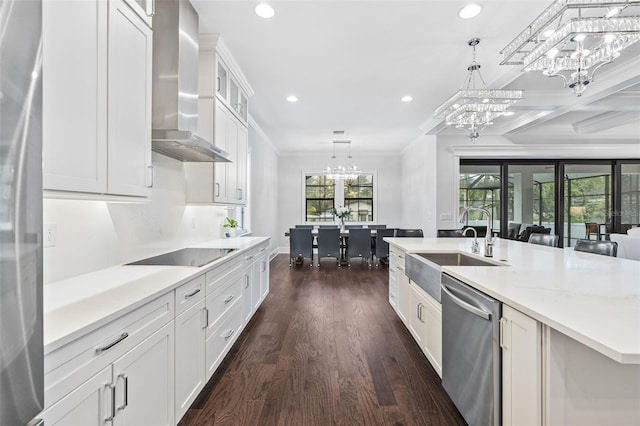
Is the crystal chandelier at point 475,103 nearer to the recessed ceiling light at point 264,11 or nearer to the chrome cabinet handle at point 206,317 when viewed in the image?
the recessed ceiling light at point 264,11

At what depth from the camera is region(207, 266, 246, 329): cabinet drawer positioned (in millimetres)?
2006

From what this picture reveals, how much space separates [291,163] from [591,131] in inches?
262

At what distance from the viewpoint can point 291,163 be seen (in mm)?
8453

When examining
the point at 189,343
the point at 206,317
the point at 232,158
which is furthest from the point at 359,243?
the point at 189,343

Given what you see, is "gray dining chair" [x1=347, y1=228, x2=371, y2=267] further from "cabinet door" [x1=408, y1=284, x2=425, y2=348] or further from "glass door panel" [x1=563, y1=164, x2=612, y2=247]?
"glass door panel" [x1=563, y1=164, x2=612, y2=247]

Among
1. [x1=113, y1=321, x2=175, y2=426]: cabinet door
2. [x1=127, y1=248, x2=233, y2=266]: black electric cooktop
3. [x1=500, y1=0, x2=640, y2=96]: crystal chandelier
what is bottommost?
[x1=113, y1=321, x2=175, y2=426]: cabinet door

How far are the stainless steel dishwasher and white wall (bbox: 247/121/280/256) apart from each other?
4251mm

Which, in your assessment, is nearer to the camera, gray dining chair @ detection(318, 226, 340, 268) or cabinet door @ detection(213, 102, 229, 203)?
cabinet door @ detection(213, 102, 229, 203)

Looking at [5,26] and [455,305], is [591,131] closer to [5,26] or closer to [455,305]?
[455,305]

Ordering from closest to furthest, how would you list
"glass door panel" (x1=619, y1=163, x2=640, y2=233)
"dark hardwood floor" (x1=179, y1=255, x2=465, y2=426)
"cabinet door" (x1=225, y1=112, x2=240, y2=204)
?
"dark hardwood floor" (x1=179, y1=255, x2=465, y2=426), "cabinet door" (x1=225, y1=112, x2=240, y2=204), "glass door panel" (x1=619, y1=163, x2=640, y2=233)

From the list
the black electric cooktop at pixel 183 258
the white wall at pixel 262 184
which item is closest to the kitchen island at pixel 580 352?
the black electric cooktop at pixel 183 258

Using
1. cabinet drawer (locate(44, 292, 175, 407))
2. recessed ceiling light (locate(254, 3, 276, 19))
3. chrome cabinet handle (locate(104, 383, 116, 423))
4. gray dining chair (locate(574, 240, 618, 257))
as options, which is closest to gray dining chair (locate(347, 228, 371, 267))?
gray dining chair (locate(574, 240, 618, 257))

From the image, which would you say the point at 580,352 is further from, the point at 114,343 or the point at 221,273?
the point at 221,273

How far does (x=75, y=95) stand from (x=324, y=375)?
2.23 meters
